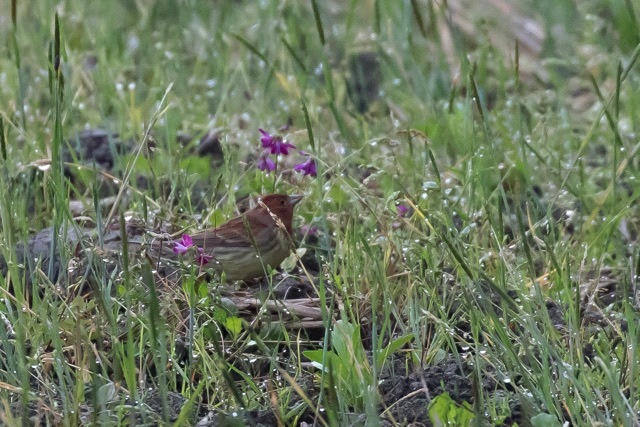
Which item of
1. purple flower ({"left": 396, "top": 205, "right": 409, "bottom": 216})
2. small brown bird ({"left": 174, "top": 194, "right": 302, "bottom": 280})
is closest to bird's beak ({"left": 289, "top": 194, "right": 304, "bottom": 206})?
small brown bird ({"left": 174, "top": 194, "right": 302, "bottom": 280})

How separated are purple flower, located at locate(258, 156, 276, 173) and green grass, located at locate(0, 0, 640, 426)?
0.07 metres

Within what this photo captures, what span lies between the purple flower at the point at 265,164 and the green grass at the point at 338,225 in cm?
7

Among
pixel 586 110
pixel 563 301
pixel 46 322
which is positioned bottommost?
pixel 586 110

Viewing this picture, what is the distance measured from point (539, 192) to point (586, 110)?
1.34m

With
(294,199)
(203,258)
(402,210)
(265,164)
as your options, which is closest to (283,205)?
(294,199)

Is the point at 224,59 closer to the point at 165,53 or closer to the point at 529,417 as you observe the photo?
the point at 165,53

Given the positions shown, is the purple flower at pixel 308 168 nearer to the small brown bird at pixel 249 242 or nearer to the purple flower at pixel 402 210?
the small brown bird at pixel 249 242

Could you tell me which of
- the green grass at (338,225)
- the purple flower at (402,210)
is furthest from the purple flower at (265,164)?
the purple flower at (402,210)

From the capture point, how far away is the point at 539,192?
4484 millimetres

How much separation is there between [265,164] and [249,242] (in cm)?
38

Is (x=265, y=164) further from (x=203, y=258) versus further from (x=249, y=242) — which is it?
(x=203, y=258)

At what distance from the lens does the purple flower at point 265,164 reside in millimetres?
3852

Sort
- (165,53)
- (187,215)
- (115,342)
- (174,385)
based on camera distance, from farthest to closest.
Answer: (165,53) < (187,215) < (174,385) < (115,342)

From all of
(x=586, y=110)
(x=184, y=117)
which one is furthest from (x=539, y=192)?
(x=184, y=117)
